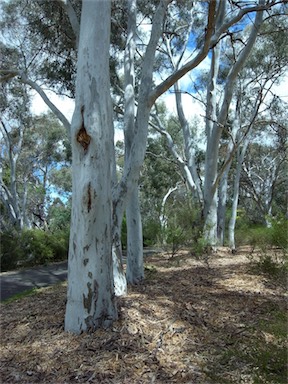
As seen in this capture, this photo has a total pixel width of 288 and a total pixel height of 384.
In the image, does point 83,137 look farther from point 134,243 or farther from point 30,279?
point 30,279

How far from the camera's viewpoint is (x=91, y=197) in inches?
127

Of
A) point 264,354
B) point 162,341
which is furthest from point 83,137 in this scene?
point 264,354

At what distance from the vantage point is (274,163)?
24172 millimetres

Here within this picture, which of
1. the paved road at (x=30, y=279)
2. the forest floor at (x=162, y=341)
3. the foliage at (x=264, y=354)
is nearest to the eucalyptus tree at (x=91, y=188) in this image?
the forest floor at (x=162, y=341)

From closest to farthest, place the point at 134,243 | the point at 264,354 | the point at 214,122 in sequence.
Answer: the point at 264,354, the point at 134,243, the point at 214,122

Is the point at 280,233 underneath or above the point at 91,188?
underneath

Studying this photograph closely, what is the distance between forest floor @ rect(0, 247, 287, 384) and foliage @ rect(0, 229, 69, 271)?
588cm

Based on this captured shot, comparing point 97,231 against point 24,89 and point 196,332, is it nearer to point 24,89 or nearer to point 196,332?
point 196,332

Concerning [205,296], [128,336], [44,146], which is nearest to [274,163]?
[44,146]

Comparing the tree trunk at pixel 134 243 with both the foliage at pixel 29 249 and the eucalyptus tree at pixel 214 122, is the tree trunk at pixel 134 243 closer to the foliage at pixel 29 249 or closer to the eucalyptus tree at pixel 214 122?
the eucalyptus tree at pixel 214 122

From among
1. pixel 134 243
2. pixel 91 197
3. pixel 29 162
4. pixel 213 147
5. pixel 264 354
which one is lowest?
pixel 264 354

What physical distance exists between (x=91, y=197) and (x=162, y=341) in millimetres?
1472

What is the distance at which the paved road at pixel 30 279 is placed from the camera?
6.68 meters

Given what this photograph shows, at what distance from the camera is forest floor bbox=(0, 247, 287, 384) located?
8.36 ft
